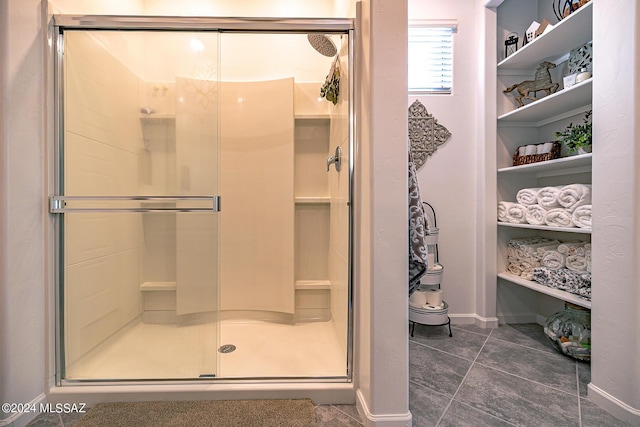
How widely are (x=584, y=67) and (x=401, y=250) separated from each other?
1842 mm

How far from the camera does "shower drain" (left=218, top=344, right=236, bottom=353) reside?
1820mm

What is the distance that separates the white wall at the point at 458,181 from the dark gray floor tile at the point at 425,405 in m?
1.05

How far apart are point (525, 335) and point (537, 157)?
4.15 ft

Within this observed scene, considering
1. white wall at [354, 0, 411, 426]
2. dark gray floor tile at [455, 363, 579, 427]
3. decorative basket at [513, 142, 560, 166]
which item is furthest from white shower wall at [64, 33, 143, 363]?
decorative basket at [513, 142, 560, 166]

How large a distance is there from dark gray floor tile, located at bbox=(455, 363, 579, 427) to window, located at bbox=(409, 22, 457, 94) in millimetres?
2012

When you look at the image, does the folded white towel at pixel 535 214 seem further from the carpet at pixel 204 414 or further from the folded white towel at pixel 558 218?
the carpet at pixel 204 414

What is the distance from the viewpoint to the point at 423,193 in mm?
2424

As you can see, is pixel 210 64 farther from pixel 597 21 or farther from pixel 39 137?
pixel 597 21

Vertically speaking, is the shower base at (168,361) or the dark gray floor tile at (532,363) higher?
the shower base at (168,361)

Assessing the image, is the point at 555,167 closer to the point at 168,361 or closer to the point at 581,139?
the point at 581,139

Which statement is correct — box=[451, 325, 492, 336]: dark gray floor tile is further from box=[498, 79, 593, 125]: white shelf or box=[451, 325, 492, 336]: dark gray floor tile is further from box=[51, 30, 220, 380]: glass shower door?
box=[51, 30, 220, 380]: glass shower door

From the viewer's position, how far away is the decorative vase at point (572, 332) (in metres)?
1.80

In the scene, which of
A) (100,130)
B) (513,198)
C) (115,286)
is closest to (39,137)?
(100,130)

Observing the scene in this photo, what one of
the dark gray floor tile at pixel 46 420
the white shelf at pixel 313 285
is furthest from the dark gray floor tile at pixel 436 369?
the dark gray floor tile at pixel 46 420
